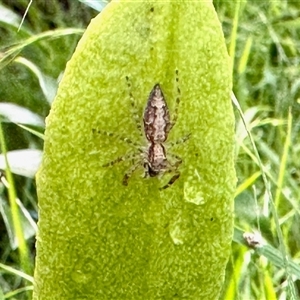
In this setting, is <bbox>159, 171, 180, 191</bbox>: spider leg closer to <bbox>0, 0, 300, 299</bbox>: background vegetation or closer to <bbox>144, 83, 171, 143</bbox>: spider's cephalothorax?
<bbox>144, 83, 171, 143</bbox>: spider's cephalothorax

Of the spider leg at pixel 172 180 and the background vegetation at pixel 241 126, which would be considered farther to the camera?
the background vegetation at pixel 241 126

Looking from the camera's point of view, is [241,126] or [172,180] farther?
[241,126]

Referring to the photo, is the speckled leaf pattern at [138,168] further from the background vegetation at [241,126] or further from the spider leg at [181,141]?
the background vegetation at [241,126]

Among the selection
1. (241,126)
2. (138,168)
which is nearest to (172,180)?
(138,168)

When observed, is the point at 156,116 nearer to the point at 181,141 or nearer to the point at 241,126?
the point at 181,141

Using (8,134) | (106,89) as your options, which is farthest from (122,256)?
(8,134)

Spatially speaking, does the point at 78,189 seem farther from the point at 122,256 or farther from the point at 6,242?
the point at 6,242

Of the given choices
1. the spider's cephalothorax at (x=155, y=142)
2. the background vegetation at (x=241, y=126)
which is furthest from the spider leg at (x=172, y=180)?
the background vegetation at (x=241, y=126)
